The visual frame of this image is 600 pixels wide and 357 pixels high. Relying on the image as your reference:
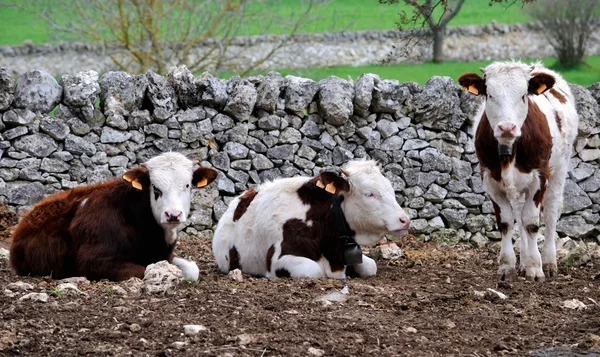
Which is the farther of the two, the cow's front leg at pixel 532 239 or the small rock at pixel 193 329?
the cow's front leg at pixel 532 239

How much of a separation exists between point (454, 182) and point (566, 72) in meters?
19.6

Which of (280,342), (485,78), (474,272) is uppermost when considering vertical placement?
(485,78)

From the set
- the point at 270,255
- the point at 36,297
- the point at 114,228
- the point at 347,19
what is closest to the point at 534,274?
the point at 270,255

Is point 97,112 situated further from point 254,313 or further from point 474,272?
point 254,313

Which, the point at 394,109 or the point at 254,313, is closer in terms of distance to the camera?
the point at 254,313

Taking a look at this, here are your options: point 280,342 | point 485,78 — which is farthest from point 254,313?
point 485,78

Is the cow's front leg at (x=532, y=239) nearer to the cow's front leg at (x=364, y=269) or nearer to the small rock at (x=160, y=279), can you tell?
the cow's front leg at (x=364, y=269)

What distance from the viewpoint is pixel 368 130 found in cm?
1336

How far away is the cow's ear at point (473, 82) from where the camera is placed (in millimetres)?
9648

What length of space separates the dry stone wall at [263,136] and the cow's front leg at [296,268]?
3643 mm

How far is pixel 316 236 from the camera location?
9570mm

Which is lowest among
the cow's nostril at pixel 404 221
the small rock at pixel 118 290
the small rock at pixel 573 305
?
the small rock at pixel 118 290

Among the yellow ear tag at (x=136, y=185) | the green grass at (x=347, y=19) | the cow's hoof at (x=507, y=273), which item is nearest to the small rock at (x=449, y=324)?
the cow's hoof at (x=507, y=273)

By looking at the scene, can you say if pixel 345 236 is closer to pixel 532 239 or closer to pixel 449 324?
pixel 532 239
